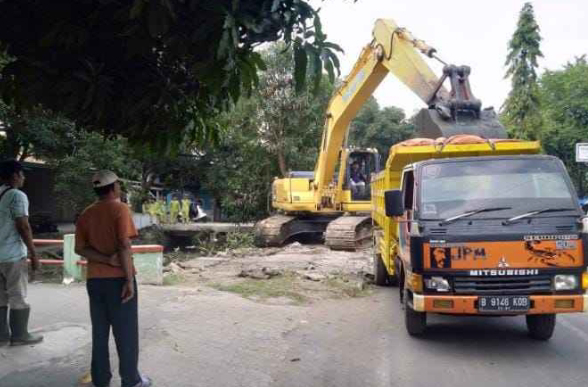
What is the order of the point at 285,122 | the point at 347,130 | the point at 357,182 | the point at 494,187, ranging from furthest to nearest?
the point at 285,122, the point at 357,182, the point at 347,130, the point at 494,187

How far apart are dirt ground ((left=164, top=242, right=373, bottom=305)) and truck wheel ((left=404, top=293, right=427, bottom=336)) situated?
97.5 inches

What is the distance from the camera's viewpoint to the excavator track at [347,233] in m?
16.1

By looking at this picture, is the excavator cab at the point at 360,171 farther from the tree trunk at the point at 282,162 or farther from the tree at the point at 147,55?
the tree at the point at 147,55

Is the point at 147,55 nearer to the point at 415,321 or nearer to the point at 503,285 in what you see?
the point at 503,285

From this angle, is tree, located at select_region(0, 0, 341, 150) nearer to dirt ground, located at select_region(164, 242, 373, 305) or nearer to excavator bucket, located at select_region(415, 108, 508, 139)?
dirt ground, located at select_region(164, 242, 373, 305)

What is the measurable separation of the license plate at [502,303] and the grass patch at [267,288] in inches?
139

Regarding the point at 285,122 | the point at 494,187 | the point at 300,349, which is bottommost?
the point at 300,349

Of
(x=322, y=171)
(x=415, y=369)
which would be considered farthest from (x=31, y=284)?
(x=322, y=171)

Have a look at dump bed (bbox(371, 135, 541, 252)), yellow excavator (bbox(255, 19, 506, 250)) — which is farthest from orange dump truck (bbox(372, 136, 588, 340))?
yellow excavator (bbox(255, 19, 506, 250))

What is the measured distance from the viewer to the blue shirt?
5715 mm

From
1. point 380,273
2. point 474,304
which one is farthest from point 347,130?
point 474,304

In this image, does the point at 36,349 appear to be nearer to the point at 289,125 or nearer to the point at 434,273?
the point at 434,273

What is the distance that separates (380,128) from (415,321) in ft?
117

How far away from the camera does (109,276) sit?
15.1 feet
